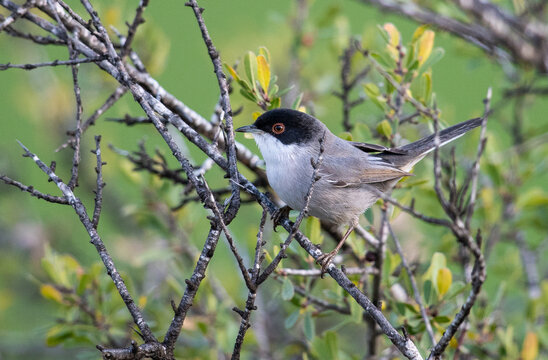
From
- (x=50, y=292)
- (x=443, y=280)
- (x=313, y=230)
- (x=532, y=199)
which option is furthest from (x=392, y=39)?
(x=50, y=292)

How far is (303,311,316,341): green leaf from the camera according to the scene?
3.26 m

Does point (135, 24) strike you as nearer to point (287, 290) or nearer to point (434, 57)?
point (287, 290)

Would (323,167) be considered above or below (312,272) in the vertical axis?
above

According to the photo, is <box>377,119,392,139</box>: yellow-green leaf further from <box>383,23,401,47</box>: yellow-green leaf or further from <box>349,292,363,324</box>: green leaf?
<box>349,292,363,324</box>: green leaf

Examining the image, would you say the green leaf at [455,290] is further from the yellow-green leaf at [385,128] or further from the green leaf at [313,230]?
the yellow-green leaf at [385,128]

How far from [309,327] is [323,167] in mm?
1083

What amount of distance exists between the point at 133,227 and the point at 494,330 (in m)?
4.14

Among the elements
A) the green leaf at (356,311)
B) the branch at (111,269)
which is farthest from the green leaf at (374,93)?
the branch at (111,269)

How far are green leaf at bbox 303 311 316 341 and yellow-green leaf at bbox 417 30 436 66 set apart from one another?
1.70 meters

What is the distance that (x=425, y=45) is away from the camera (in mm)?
3514

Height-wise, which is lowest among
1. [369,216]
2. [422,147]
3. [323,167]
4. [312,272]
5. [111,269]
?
[111,269]

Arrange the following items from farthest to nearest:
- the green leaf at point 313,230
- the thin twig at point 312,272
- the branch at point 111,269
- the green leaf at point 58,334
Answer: the green leaf at point 58,334, the green leaf at point 313,230, the thin twig at point 312,272, the branch at point 111,269

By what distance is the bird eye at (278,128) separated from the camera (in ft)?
12.0

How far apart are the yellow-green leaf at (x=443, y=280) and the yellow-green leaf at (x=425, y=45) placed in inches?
51.2
